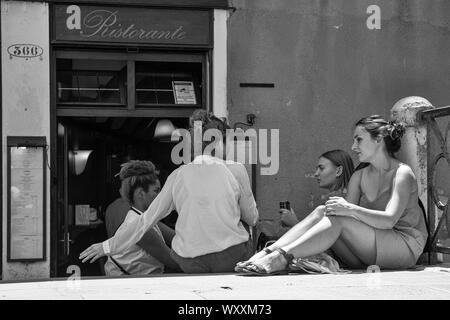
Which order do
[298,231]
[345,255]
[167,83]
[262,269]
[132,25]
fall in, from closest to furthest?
[262,269] < [298,231] < [345,255] < [132,25] < [167,83]

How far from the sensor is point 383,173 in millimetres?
5969

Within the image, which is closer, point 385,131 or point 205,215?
point 205,215

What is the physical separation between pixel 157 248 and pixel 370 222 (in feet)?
5.13

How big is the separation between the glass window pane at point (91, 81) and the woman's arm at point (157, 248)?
276 centimetres

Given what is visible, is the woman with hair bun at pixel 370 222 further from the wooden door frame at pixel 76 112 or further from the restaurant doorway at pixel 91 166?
the restaurant doorway at pixel 91 166

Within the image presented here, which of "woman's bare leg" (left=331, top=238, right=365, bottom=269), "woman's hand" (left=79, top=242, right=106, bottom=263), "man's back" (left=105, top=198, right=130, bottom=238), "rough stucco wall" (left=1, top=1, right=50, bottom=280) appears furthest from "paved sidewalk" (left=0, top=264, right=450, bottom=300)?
"rough stucco wall" (left=1, top=1, right=50, bottom=280)

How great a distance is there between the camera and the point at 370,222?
5582mm

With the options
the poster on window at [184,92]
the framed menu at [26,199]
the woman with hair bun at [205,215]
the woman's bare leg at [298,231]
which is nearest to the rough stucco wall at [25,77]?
the framed menu at [26,199]

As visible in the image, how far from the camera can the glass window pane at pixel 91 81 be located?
8320 mm

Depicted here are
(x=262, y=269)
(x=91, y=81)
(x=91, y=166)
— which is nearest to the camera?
(x=262, y=269)

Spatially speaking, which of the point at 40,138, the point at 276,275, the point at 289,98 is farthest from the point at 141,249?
the point at 289,98

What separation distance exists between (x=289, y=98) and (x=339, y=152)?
→ 6.28ft

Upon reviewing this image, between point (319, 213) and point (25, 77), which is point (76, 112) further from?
point (319, 213)

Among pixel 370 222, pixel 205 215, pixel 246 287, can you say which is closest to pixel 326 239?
pixel 370 222
